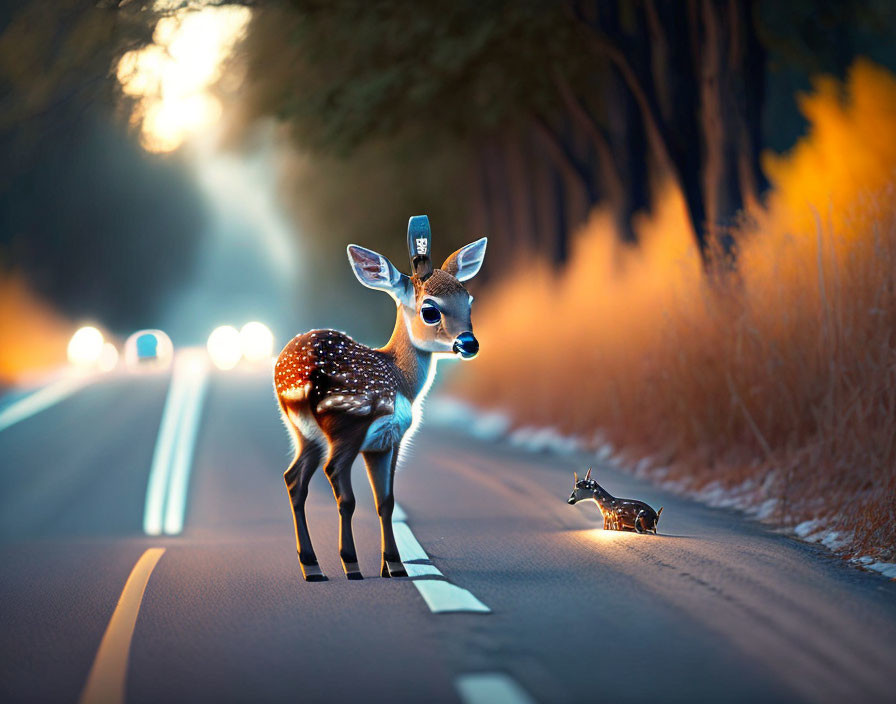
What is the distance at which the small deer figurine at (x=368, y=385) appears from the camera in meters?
8.05

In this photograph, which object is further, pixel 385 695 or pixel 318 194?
pixel 318 194

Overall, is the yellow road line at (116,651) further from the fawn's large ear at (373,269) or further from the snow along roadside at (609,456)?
the snow along roadside at (609,456)

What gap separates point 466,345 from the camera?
800cm

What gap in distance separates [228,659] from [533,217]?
1045 inches

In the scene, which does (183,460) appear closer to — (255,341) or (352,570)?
(352,570)

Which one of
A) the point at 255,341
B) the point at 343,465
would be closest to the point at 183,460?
the point at 343,465

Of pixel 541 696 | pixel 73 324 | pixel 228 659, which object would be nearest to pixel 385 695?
pixel 541 696

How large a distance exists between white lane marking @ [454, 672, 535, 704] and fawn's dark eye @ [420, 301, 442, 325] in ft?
8.86

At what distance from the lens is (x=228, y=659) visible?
670cm

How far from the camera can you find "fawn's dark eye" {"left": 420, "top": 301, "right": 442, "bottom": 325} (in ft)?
27.0

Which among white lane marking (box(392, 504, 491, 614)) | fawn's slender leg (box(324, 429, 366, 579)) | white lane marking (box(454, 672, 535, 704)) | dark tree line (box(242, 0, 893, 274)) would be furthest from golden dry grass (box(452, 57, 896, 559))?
white lane marking (box(454, 672, 535, 704))

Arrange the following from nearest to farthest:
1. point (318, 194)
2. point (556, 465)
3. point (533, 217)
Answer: point (556, 465) → point (533, 217) → point (318, 194)

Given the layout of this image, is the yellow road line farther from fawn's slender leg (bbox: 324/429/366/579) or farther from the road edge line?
the road edge line

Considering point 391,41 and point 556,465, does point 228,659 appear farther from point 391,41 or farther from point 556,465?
point 391,41
